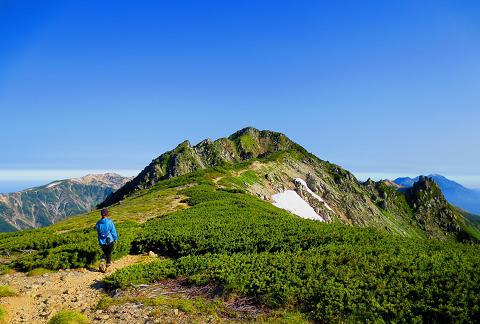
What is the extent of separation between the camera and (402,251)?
16.2 metres

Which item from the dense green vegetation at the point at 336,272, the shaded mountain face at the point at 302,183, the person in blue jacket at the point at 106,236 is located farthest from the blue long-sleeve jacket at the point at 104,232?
the shaded mountain face at the point at 302,183

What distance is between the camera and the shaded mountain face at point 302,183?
71.6 metres

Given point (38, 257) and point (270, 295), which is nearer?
point (270, 295)

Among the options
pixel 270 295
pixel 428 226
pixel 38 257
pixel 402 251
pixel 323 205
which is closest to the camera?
pixel 270 295

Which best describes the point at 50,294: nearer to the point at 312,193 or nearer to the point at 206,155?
the point at 312,193

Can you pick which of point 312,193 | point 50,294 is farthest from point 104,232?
point 312,193

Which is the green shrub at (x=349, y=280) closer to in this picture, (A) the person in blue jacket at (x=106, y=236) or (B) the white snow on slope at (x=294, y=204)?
(A) the person in blue jacket at (x=106, y=236)

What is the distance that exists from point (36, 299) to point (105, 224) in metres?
5.31

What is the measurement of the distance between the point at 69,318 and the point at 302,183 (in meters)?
71.2

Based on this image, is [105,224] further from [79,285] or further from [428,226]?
[428,226]

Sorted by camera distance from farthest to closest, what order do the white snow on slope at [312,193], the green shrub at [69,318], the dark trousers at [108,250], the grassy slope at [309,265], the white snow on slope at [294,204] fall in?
1. the white snow on slope at [312,193]
2. the white snow on slope at [294,204]
3. the dark trousers at [108,250]
4. the green shrub at [69,318]
5. the grassy slope at [309,265]

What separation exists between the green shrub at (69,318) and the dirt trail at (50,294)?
1.55ft

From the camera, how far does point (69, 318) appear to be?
471 inches

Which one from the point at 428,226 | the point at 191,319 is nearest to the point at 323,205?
the point at 428,226
